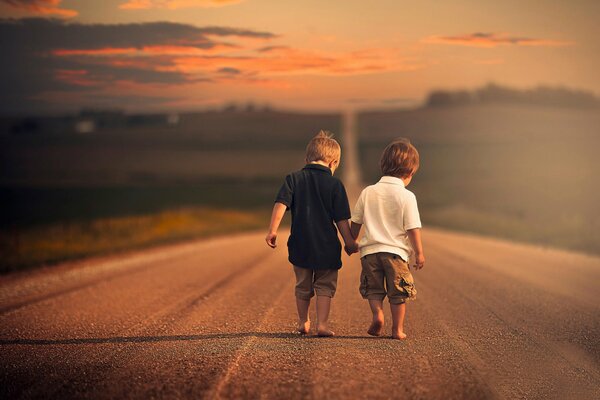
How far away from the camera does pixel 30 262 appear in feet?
56.6


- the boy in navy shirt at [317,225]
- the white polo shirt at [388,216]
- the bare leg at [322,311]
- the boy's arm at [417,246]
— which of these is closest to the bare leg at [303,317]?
the boy in navy shirt at [317,225]

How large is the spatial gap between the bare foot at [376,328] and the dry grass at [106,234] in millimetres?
10834

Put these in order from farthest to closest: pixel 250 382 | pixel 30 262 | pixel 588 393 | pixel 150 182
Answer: pixel 150 182, pixel 30 262, pixel 588 393, pixel 250 382

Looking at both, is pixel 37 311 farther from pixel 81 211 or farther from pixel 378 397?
pixel 81 211

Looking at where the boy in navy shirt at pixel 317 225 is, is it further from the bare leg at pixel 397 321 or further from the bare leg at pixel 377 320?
the bare leg at pixel 397 321

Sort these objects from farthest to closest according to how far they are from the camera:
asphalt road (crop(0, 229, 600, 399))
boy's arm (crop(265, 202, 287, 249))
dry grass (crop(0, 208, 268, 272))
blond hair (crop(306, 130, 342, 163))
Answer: dry grass (crop(0, 208, 268, 272)), blond hair (crop(306, 130, 342, 163)), boy's arm (crop(265, 202, 287, 249)), asphalt road (crop(0, 229, 600, 399))

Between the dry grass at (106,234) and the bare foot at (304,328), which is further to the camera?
the dry grass at (106,234)

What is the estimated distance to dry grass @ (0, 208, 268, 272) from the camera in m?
19.2

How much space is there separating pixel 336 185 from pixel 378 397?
8.16ft

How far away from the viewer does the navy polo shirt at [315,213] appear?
6809 mm

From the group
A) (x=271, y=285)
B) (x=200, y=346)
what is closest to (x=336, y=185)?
(x=200, y=346)

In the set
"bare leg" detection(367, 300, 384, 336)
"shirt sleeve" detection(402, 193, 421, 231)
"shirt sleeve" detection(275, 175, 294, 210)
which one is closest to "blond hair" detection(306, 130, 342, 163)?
"shirt sleeve" detection(275, 175, 294, 210)

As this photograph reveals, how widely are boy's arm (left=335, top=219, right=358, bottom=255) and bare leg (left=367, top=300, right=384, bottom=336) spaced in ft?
1.64

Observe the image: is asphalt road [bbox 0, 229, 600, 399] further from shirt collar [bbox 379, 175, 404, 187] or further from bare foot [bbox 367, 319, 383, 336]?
shirt collar [bbox 379, 175, 404, 187]
